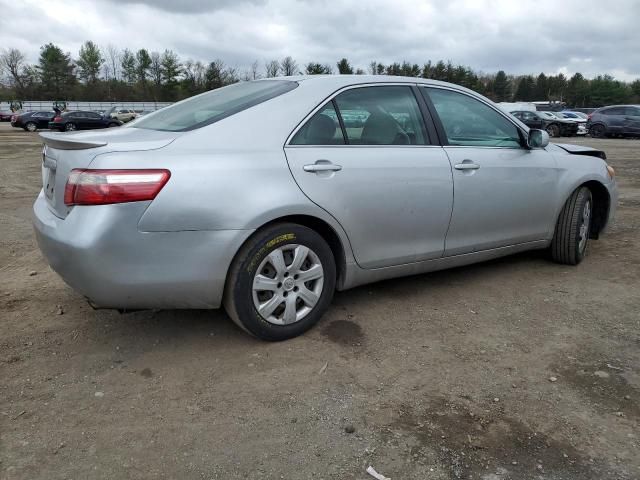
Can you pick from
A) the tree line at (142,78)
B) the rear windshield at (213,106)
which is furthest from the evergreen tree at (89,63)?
the rear windshield at (213,106)

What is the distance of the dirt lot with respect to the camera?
2188mm

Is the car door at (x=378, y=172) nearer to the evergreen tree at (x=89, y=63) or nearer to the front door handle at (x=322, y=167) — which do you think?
the front door handle at (x=322, y=167)

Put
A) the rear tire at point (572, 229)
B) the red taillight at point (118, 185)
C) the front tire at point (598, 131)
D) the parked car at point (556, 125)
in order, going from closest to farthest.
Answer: the red taillight at point (118, 185) → the rear tire at point (572, 229) → the front tire at point (598, 131) → the parked car at point (556, 125)

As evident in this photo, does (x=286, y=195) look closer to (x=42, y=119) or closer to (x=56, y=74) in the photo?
(x=42, y=119)

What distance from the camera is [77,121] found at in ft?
94.3

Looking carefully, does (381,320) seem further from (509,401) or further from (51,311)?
(51,311)

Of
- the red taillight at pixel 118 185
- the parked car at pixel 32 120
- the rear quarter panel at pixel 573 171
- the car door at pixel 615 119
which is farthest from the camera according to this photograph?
the parked car at pixel 32 120

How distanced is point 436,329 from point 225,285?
54.7 inches

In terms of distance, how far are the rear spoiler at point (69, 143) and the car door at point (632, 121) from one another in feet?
85.8

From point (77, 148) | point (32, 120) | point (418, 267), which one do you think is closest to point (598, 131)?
point (418, 267)

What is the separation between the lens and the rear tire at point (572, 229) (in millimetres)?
4516

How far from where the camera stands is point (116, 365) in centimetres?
293

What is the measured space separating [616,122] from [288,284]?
84.5 feet

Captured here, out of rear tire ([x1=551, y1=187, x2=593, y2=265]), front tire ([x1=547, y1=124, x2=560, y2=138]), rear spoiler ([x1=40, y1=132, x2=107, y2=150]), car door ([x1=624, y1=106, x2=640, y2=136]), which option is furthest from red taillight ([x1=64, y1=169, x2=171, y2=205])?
front tire ([x1=547, y1=124, x2=560, y2=138])
